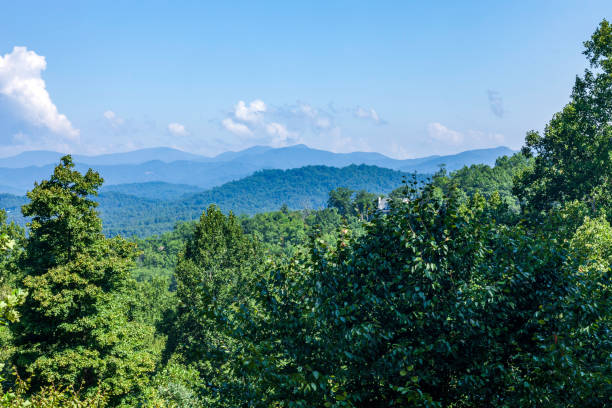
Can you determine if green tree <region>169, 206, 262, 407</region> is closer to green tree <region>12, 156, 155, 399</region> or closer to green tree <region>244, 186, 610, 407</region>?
green tree <region>12, 156, 155, 399</region>

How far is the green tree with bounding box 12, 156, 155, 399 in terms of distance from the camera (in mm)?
16750

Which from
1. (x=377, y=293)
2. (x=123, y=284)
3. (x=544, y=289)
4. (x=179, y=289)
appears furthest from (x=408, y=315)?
(x=179, y=289)

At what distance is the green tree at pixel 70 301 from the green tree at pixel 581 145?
23.3 m

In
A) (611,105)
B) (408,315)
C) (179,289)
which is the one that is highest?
(611,105)

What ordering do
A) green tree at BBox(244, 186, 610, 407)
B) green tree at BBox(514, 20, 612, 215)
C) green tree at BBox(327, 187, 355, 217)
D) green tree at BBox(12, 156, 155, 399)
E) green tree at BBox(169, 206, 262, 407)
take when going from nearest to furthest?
green tree at BBox(244, 186, 610, 407) < green tree at BBox(12, 156, 155, 399) < green tree at BBox(514, 20, 612, 215) < green tree at BBox(169, 206, 262, 407) < green tree at BBox(327, 187, 355, 217)

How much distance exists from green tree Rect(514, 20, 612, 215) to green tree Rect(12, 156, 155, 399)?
2326 cm

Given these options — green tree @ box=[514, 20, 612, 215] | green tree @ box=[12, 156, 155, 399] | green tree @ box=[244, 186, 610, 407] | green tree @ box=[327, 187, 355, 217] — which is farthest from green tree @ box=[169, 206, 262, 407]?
green tree @ box=[327, 187, 355, 217]

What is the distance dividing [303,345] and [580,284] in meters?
5.10

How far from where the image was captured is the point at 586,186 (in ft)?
82.9

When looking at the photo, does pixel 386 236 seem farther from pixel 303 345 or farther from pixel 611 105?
pixel 611 105

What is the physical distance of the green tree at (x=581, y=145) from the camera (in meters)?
23.7

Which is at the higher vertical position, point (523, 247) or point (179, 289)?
point (523, 247)

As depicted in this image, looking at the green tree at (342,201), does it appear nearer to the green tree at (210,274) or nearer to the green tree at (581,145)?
the green tree at (210,274)

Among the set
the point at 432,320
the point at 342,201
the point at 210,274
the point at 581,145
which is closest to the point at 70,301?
the point at 432,320
